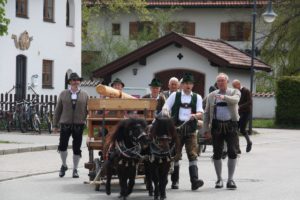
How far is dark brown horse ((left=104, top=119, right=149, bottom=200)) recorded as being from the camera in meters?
13.2

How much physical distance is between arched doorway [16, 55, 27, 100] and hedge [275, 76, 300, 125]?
38.1 feet

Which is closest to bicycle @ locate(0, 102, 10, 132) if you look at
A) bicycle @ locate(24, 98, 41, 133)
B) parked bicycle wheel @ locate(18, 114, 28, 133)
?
parked bicycle wheel @ locate(18, 114, 28, 133)

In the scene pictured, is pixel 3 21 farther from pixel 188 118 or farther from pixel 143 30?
pixel 143 30

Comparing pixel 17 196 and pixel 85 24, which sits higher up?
pixel 85 24

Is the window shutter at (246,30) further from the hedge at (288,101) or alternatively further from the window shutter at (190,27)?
the hedge at (288,101)

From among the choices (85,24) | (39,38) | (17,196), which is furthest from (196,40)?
(17,196)

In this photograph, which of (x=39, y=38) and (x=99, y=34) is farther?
(x=99, y=34)

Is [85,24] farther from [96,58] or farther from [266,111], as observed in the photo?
[266,111]

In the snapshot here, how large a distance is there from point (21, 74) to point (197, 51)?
26.8 ft

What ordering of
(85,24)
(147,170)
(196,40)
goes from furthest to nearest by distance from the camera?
(85,24) → (196,40) → (147,170)

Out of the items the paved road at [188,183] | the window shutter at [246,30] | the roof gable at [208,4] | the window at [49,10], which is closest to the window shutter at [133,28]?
the roof gable at [208,4]

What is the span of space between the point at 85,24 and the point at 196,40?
2243 centimetres

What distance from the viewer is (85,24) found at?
6109 centimetres

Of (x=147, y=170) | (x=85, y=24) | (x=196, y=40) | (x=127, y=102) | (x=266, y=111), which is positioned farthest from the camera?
(x=85, y=24)
